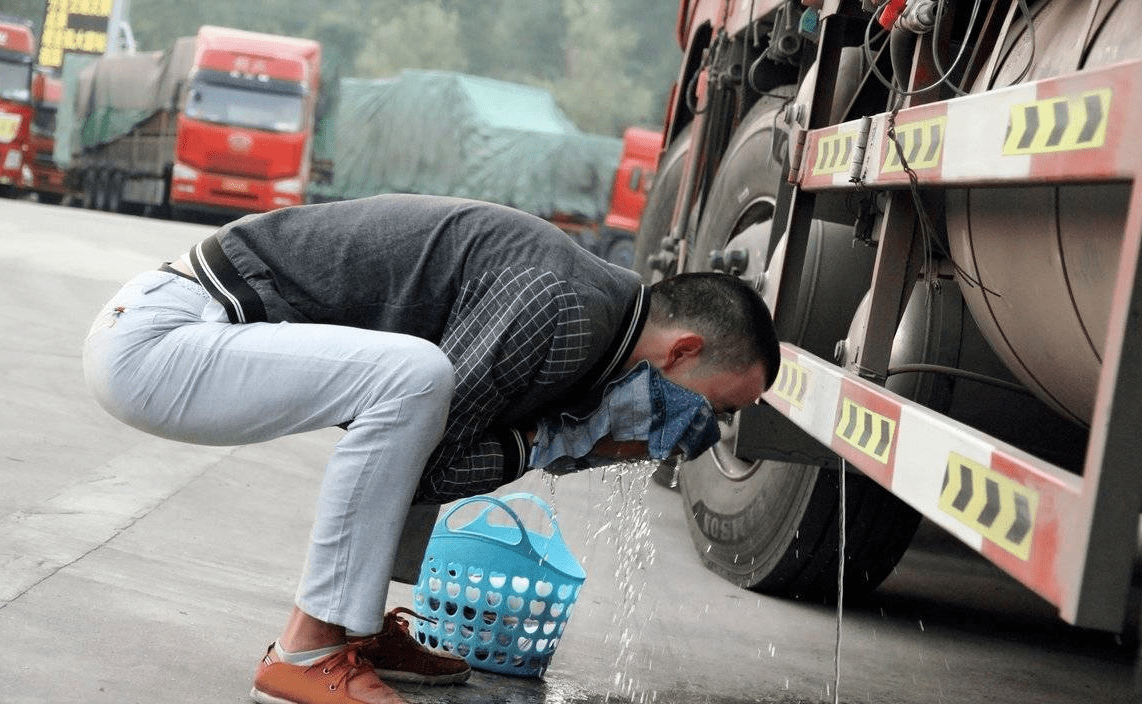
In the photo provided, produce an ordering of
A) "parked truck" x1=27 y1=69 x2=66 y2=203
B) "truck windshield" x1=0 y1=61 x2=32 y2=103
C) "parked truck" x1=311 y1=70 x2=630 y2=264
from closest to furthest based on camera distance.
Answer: "truck windshield" x1=0 y1=61 x2=32 y2=103, "parked truck" x1=311 y1=70 x2=630 y2=264, "parked truck" x1=27 y1=69 x2=66 y2=203

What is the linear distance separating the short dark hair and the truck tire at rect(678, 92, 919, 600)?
83cm

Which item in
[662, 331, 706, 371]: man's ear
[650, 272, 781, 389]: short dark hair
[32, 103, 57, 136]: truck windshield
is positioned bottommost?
[662, 331, 706, 371]: man's ear

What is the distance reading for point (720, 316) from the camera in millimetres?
2814

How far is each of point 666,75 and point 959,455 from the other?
5228cm

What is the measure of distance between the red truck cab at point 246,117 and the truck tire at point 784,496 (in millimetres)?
17165

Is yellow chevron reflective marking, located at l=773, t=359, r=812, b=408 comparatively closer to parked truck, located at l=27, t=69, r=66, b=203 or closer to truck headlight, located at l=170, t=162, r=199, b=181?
truck headlight, located at l=170, t=162, r=199, b=181

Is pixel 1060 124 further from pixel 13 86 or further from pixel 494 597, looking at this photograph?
pixel 13 86

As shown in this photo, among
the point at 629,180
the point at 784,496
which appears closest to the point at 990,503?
the point at 784,496

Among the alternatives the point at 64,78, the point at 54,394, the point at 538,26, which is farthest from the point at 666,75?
the point at 54,394

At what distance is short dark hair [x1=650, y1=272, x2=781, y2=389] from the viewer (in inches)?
111

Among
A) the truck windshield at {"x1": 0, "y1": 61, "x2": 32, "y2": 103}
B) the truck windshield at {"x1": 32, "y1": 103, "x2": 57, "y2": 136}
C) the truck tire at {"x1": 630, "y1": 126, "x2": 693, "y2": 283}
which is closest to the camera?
the truck tire at {"x1": 630, "y1": 126, "x2": 693, "y2": 283}

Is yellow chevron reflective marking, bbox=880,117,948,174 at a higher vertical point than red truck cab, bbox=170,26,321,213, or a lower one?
lower

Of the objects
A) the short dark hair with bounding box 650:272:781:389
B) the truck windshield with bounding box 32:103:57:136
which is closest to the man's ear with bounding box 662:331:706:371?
the short dark hair with bounding box 650:272:781:389

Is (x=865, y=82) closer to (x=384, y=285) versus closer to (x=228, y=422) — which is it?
(x=384, y=285)
